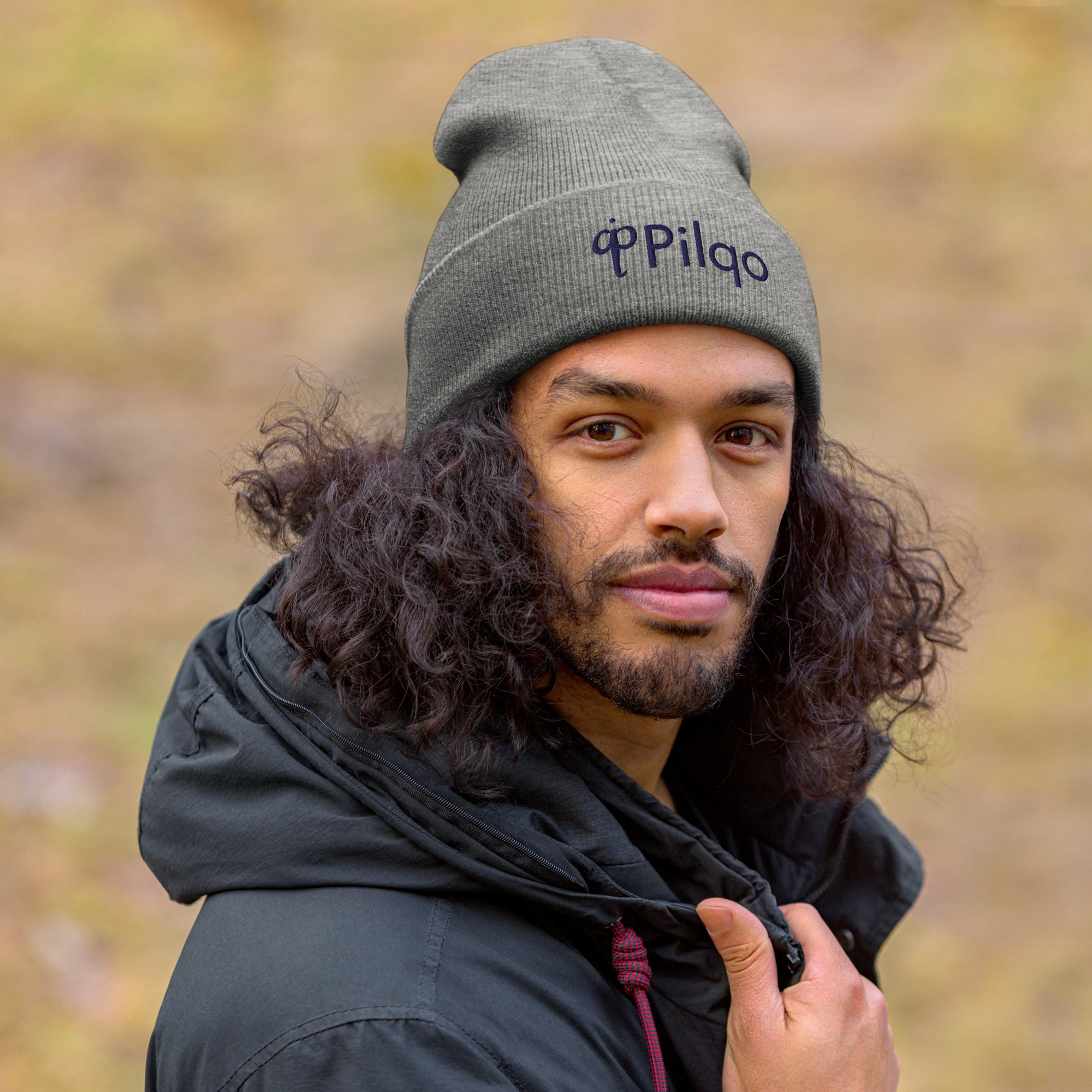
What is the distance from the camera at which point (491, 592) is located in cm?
178

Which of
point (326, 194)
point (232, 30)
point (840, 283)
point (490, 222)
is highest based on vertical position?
point (232, 30)

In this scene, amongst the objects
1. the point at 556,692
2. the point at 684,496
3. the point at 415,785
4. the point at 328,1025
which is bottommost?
the point at 328,1025

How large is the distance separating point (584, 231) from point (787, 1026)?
1.24 meters

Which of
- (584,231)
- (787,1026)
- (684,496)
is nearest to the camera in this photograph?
(787,1026)

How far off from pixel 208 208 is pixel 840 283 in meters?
4.16

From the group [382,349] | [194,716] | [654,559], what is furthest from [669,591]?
[382,349]

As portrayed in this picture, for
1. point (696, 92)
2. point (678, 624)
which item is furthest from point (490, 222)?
point (678, 624)

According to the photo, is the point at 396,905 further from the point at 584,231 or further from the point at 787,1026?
the point at 584,231

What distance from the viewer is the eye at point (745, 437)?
1.87 m

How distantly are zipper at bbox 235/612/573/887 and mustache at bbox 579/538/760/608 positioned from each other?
1.39ft

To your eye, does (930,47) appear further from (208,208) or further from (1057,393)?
(208,208)

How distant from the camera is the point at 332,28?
8.47m

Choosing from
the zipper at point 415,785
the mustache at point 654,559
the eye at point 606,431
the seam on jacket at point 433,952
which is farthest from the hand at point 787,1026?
the eye at point 606,431

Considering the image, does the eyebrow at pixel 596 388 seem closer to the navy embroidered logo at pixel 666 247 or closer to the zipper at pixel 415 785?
the navy embroidered logo at pixel 666 247
